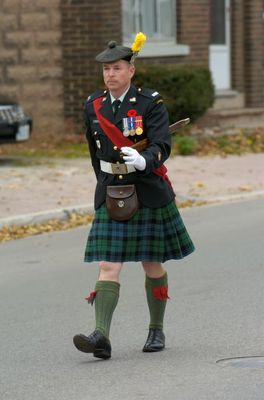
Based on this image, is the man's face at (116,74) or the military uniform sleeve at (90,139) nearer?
the man's face at (116,74)

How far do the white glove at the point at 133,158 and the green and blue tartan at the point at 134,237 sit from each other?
0.40 metres

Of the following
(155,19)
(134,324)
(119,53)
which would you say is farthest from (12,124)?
(119,53)

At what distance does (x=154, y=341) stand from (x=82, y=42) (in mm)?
12590

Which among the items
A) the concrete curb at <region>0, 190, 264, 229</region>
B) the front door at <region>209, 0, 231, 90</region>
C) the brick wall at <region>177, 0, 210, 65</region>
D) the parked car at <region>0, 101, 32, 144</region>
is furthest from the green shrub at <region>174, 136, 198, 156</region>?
the concrete curb at <region>0, 190, 264, 229</region>

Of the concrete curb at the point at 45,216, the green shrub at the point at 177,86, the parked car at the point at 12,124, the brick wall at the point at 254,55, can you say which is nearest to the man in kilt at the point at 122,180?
the concrete curb at the point at 45,216

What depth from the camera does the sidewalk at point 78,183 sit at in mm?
12805

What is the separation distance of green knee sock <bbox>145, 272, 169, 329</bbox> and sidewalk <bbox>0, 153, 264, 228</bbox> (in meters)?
5.37

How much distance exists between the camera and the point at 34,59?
19078 millimetres

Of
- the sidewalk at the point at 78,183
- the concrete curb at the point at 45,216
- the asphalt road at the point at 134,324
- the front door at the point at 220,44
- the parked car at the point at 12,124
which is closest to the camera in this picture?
the asphalt road at the point at 134,324

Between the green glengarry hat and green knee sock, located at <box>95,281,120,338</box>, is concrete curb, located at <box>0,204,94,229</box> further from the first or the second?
the green glengarry hat

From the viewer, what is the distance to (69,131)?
62.6 ft

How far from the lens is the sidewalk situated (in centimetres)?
1280

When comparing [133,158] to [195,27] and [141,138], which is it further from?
[195,27]

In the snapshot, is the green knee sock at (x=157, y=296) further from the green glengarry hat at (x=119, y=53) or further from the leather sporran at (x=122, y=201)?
the green glengarry hat at (x=119, y=53)
